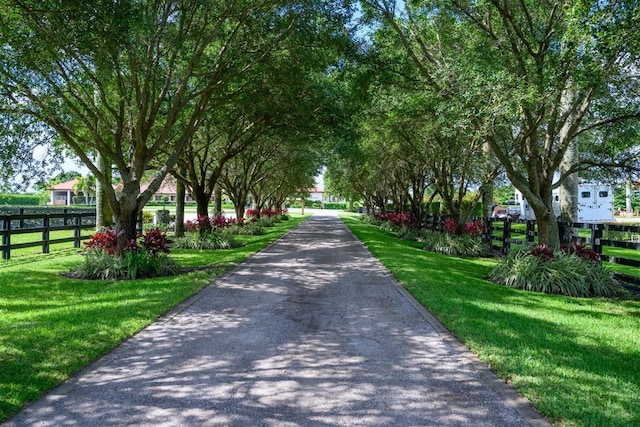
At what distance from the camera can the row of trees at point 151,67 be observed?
24.7 feet

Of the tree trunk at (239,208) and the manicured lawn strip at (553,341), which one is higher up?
the tree trunk at (239,208)

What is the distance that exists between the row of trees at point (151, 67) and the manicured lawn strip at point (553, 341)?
6380mm

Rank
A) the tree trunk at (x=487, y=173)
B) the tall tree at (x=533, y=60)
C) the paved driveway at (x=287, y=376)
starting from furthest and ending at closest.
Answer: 1. the tree trunk at (x=487, y=173)
2. the tall tree at (x=533, y=60)
3. the paved driveway at (x=287, y=376)

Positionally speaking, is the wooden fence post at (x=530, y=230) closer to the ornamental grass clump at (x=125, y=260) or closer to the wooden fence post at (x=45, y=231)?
the ornamental grass clump at (x=125, y=260)

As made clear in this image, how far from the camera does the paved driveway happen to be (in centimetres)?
363

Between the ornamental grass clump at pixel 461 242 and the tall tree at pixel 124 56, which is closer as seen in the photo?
the tall tree at pixel 124 56

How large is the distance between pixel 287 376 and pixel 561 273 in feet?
26.3

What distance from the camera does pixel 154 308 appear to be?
701cm

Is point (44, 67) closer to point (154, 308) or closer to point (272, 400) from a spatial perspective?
point (154, 308)

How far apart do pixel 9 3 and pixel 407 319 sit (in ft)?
25.9

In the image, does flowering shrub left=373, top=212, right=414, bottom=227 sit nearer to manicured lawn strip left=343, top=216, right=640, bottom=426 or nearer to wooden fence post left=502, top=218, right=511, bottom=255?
wooden fence post left=502, top=218, right=511, bottom=255

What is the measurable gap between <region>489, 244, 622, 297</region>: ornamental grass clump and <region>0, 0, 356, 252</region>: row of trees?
684 cm

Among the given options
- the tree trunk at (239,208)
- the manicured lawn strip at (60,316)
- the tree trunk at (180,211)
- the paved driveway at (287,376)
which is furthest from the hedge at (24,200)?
the paved driveway at (287,376)

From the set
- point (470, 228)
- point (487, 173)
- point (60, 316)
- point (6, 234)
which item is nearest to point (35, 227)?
point (6, 234)
